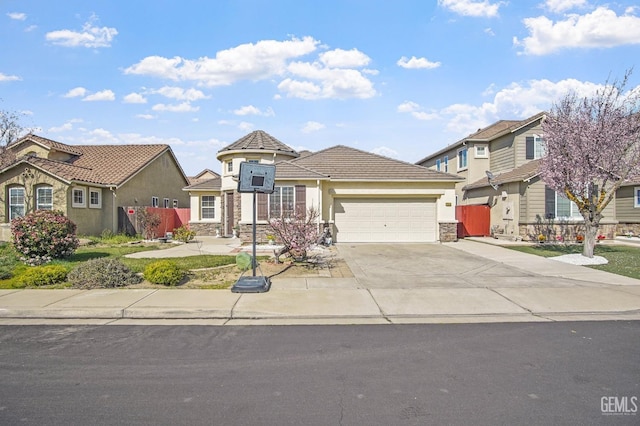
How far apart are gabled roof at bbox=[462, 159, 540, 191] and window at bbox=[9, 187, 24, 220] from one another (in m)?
25.4

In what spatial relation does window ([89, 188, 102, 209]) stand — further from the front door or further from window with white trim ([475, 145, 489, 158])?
window with white trim ([475, 145, 489, 158])

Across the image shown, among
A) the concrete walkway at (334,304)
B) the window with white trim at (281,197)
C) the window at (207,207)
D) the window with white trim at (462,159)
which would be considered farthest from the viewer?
the window with white trim at (462,159)

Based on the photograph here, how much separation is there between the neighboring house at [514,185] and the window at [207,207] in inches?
601

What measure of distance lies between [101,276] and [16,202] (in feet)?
52.6

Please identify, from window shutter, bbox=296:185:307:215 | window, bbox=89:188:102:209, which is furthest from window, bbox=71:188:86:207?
window shutter, bbox=296:185:307:215

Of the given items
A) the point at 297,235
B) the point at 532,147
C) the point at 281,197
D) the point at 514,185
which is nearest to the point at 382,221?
the point at 281,197

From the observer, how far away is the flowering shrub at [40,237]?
12.3 meters

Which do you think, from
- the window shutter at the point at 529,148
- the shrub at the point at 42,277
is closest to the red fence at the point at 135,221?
the shrub at the point at 42,277

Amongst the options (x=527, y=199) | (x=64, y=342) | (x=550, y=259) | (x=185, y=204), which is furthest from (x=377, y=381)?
(x=185, y=204)

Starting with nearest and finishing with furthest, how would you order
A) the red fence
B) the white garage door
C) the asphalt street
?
the asphalt street → the white garage door → the red fence

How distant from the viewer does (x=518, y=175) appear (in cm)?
2100

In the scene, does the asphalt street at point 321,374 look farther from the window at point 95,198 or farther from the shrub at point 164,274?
the window at point 95,198

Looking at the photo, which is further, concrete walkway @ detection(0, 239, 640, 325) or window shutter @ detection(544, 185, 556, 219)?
window shutter @ detection(544, 185, 556, 219)

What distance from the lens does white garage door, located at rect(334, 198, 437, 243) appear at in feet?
66.7
